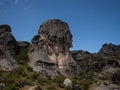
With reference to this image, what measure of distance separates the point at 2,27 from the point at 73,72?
2388 centimetres

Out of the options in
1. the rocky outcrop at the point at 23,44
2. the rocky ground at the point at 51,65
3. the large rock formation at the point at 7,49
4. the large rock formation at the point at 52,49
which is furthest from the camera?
the rocky outcrop at the point at 23,44

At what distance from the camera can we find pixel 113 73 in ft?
227

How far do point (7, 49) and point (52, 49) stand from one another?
12.5m

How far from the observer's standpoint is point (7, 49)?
64.0 metres

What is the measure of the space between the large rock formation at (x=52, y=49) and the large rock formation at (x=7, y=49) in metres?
5.10

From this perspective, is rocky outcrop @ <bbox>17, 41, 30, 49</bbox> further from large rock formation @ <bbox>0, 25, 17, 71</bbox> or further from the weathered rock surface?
the weathered rock surface

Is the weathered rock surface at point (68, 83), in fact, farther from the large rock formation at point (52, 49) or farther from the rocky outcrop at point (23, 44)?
the rocky outcrop at point (23, 44)

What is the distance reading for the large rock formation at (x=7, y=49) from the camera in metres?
58.5

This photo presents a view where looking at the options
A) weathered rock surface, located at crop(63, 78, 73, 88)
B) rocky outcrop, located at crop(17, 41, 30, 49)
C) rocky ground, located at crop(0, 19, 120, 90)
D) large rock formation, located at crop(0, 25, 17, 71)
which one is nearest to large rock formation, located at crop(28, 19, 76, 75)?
rocky ground, located at crop(0, 19, 120, 90)

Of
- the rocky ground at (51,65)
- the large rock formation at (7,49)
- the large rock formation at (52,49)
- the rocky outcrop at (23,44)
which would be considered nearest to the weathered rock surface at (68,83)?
the rocky ground at (51,65)

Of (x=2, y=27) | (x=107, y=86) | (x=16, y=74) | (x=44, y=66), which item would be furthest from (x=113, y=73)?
(x=2, y=27)

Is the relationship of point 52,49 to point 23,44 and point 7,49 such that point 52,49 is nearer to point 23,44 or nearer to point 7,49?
point 23,44

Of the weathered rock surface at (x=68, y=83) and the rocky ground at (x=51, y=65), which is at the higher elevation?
the rocky ground at (x=51, y=65)

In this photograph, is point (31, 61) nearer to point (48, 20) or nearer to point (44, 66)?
point (44, 66)
